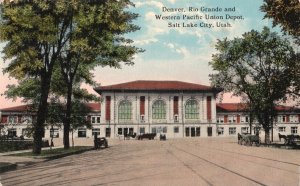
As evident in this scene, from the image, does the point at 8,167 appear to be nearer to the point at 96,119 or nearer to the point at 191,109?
the point at 191,109

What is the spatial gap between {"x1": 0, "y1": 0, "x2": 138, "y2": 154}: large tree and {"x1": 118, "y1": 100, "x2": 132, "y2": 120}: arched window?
6038 cm

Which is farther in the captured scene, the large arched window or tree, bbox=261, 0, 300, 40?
the large arched window

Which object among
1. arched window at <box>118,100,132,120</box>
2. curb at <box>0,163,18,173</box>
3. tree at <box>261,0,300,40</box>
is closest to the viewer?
curb at <box>0,163,18,173</box>

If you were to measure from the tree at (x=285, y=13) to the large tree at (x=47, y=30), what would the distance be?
7.69 meters

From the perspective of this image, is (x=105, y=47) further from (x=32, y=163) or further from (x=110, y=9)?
(x=32, y=163)

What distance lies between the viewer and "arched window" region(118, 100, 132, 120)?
283 feet

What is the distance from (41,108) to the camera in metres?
23.8

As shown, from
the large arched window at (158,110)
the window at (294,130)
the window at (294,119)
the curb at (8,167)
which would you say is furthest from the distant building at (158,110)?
the curb at (8,167)

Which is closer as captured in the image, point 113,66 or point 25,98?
point 113,66

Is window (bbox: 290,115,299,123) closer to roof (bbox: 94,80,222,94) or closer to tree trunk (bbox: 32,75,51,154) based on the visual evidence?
roof (bbox: 94,80,222,94)

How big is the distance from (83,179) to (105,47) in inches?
598

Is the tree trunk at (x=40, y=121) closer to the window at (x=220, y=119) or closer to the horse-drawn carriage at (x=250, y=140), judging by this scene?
the horse-drawn carriage at (x=250, y=140)

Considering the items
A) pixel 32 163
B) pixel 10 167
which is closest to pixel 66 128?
pixel 32 163

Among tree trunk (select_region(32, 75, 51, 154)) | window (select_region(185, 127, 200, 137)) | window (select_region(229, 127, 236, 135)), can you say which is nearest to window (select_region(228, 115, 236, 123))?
window (select_region(229, 127, 236, 135))
